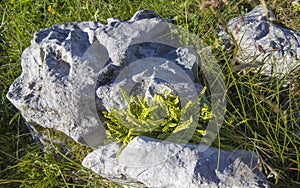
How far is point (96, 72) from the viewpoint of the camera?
3.54 metres

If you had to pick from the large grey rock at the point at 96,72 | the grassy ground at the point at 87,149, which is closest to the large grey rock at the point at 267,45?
the grassy ground at the point at 87,149

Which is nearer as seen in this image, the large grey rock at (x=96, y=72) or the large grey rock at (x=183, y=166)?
the large grey rock at (x=183, y=166)

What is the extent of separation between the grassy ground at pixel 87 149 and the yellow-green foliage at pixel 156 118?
23 centimetres

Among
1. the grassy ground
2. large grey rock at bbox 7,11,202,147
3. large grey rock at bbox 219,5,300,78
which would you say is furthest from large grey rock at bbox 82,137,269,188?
large grey rock at bbox 219,5,300,78

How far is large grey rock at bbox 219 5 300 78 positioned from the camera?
3678 millimetres

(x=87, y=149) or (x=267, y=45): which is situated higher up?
(x=267, y=45)

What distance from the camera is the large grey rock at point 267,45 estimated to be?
3678 millimetres

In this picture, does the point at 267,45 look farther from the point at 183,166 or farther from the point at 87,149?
the point at 87,149

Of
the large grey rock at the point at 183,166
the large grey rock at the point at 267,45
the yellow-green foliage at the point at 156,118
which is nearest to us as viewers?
the large grey rock at the point at 183,166

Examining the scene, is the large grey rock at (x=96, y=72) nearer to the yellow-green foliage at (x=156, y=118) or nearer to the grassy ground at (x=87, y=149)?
the yellow-green foliage at (x=156, y=118)

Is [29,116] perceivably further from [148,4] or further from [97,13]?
[148,4]

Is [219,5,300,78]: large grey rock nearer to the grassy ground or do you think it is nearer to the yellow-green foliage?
the grassy ground

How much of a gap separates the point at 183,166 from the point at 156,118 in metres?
0.52

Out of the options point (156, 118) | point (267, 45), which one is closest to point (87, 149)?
point (156, 118)
